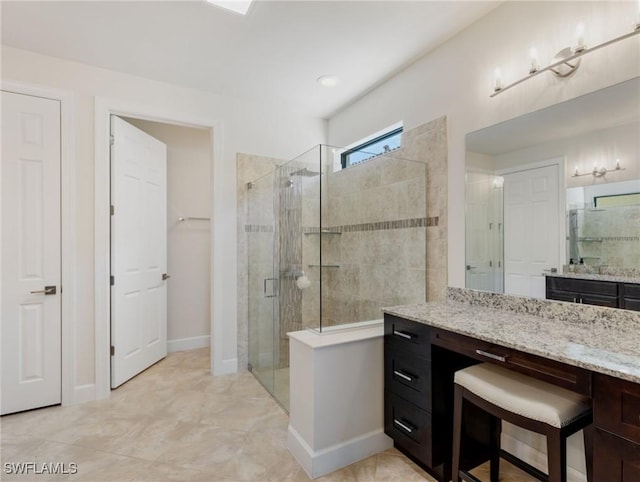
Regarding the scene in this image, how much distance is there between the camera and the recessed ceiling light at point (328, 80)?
107 inches

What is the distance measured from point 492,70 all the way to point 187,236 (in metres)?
3.35

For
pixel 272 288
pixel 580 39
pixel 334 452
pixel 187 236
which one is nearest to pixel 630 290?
pixel 580 39

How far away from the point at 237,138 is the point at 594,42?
266cm

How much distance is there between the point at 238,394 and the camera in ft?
8.65

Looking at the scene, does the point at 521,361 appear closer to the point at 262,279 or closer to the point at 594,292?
the point at 594,292

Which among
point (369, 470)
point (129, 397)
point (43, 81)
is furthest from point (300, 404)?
point (43, 81)

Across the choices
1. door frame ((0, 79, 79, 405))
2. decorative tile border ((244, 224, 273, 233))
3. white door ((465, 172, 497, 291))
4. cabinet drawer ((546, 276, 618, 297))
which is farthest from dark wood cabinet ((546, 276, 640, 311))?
door frame ((0, 79, 79, 405))

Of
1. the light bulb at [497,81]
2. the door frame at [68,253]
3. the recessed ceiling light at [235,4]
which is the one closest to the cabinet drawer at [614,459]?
the light bulb at [497,81]

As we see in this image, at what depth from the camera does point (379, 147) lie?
3.00 meters

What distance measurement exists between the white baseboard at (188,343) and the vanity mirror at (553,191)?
10.1 ft

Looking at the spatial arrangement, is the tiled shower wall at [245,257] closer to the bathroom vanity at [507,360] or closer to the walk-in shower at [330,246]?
the walk-in shower at [330,246]

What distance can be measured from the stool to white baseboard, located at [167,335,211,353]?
122 inches

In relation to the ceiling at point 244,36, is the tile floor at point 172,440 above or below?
below

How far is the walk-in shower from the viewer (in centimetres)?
237
